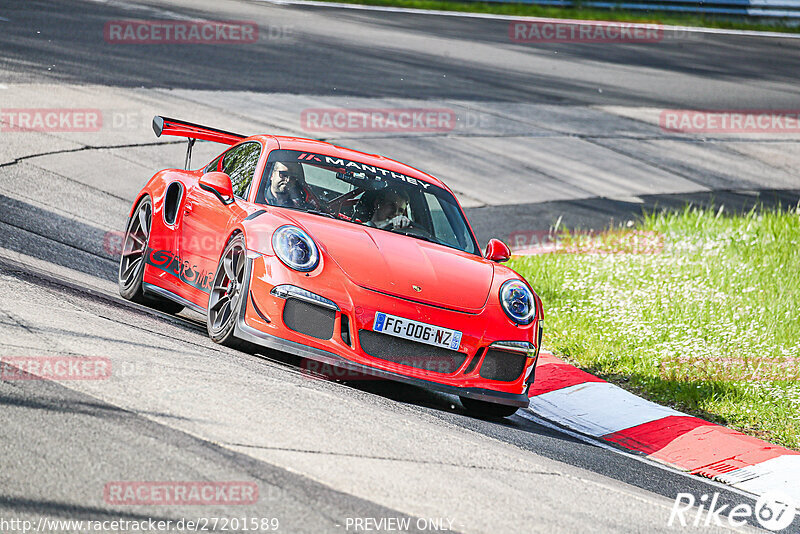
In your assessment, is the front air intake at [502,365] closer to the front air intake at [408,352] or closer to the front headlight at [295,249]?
the front air intake at [408,352]

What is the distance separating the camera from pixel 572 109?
19.3 m

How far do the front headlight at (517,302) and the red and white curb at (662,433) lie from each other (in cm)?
98

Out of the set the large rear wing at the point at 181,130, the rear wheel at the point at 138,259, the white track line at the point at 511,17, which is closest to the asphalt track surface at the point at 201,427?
the rear wheel at the point at 138,259

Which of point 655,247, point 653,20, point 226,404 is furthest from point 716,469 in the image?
point 653,20

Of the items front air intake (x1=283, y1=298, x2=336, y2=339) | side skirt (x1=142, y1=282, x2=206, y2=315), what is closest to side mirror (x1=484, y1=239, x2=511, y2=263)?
front air intake (x1=283, y1=298, x2=336, y2=339)

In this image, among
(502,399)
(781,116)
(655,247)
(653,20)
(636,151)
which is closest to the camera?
→ (502,399)

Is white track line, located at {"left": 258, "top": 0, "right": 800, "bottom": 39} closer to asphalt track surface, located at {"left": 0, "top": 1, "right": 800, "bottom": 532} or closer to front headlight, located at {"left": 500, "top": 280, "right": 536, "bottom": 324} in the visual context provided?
asphalt track surface, located at {"left": 0, "top": 1, "right": 800, "bottom": 532}

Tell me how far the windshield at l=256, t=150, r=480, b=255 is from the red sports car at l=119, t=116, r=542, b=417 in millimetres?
10

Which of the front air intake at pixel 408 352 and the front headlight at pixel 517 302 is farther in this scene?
the front headlight at pixel 517 302

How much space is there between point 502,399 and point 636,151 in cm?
1183

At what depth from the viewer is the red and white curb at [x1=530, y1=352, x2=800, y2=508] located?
249 inches

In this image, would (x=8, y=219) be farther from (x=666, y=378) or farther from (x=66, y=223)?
(x=666, y=378)

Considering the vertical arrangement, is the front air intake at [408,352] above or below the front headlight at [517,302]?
below

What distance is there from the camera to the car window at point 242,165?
721cm
